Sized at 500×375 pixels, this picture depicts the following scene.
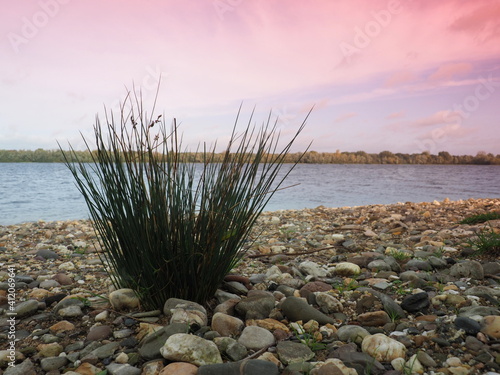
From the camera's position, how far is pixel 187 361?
2.07 meters

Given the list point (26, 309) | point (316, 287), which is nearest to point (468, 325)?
point (316, 287)

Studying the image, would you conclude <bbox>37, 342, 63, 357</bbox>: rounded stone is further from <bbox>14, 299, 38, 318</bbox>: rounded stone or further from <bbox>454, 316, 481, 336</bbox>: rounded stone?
<bbox>454, 316, 481, 336</bbox>: rounded stone

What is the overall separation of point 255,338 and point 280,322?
32 cm

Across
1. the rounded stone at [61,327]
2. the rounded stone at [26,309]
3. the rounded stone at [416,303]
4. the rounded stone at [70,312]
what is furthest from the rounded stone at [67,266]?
the rounded stone at [416,303]

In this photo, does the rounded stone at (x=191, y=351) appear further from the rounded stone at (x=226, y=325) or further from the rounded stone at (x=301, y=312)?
the rounded stone at (x=301, y=312)

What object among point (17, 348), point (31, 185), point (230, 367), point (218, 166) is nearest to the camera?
point (230, 367)

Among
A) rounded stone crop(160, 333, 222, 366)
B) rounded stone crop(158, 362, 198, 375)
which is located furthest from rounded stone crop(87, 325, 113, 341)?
rounded stone crop(158, 362, 198, 375)

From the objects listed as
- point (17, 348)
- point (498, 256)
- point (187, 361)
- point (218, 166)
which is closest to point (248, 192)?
point (218, 166)

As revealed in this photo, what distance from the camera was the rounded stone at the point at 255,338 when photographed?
7.43 ft

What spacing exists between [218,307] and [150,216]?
2.65ft

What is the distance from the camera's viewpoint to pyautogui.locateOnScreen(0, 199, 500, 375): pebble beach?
6.89 feet

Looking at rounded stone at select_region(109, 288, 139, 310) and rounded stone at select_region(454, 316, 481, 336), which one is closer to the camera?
rounded stone at select_region(454, 316, 481, 336)

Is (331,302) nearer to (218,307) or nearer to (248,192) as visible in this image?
(218,307)

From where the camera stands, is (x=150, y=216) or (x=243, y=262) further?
(x=243, y=262)
